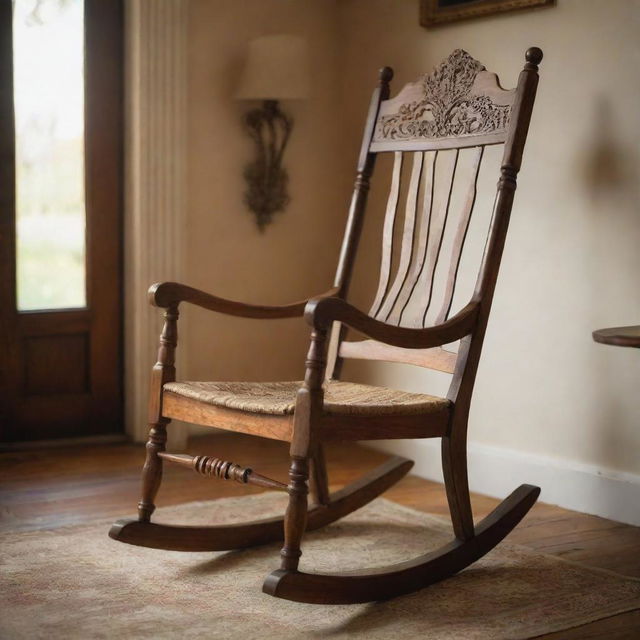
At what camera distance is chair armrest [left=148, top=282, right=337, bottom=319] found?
2.49m

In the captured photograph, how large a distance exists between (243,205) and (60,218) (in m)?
0.69

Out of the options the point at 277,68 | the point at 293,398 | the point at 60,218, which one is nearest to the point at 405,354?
the point at 293,398

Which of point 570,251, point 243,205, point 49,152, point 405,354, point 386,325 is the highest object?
point 49,152

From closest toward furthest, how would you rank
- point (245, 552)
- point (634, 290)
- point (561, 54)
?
1. point (245, 552)
2. point (634, 290)
3. point (561, 54)

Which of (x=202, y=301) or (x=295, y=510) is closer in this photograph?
(x=295, y=510)

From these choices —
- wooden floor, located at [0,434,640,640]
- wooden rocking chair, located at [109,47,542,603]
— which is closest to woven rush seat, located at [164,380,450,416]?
wooden rocking chair, located at [109,47,542,603]

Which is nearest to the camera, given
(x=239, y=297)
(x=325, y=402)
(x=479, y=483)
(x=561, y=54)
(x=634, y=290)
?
(x=325, y=402)

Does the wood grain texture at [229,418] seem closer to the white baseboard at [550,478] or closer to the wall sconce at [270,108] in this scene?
the white baseboard at [550,478]

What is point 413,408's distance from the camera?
2.30m

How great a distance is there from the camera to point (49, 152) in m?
3.57

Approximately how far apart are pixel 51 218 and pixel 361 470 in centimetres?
139

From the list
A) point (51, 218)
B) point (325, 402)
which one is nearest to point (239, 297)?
point (51, 218)

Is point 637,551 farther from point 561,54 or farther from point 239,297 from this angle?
point 239,297

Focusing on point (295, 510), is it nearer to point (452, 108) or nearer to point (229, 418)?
point (229, 418)
